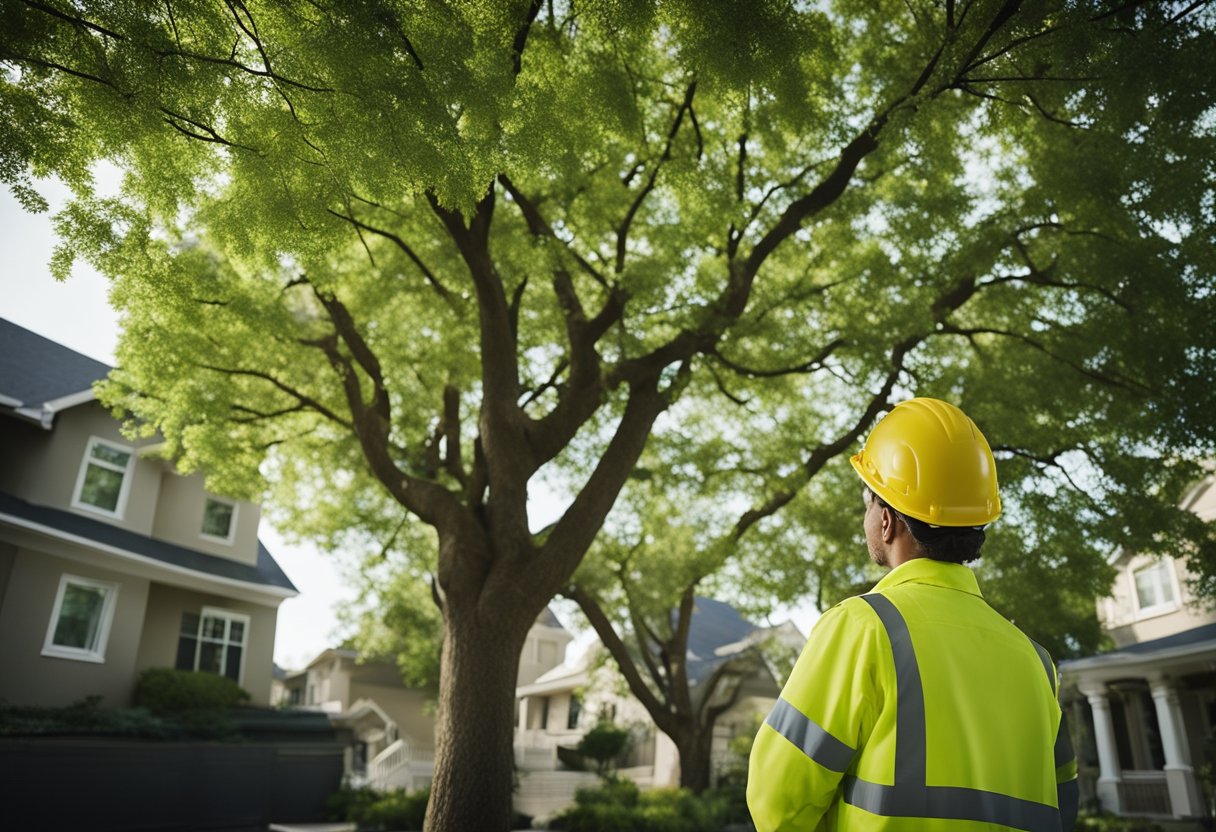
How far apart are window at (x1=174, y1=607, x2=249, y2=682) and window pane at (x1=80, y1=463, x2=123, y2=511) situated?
3.33 meters

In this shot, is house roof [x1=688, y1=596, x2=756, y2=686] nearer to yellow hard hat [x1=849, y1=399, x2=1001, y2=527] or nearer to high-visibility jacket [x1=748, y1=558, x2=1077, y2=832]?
yellow hard hat [x1=849, y1=399, x2=1001, y2=527]

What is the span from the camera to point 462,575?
891 cm

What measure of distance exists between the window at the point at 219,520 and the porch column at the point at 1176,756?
75.4 ft

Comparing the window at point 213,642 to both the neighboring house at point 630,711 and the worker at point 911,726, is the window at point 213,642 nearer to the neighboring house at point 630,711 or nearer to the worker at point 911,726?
the neighboring house at point 630,711

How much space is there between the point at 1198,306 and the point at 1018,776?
33.7 feet

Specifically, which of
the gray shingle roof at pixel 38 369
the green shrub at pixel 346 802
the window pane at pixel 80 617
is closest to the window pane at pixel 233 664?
the window pane at pixel 80 617

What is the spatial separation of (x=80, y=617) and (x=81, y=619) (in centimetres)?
6

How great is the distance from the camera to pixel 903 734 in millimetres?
1668

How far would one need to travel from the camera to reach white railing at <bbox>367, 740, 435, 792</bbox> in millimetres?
27125

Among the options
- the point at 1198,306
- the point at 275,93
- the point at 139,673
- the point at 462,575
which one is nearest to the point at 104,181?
the point at 275,93

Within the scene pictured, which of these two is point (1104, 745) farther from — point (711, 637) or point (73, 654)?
point (73, 654)

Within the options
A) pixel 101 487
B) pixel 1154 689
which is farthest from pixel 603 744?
pixel 101 487

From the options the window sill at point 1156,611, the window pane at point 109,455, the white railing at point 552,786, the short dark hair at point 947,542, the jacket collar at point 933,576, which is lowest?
the white railing at point 552,786

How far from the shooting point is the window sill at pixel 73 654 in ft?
52.9
